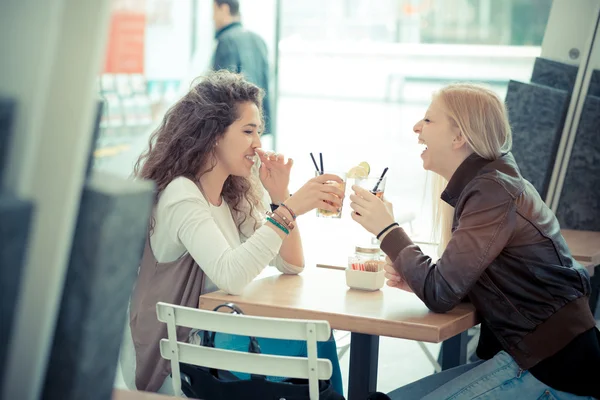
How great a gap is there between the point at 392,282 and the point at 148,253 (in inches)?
25.2

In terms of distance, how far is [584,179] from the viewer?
367cm

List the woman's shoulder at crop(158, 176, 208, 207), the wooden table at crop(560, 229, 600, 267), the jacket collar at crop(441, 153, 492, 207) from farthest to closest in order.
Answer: the wooden table at crop(560, 229, 600, 267)
the woman's shoulder at crop(158, 176, 208, 207)
the jacket collar at crop(441, 153, 492, 207)

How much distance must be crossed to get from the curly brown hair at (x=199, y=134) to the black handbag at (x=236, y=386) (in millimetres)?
519

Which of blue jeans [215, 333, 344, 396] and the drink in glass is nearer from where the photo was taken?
blue jeans [215, 333, 344, 396]

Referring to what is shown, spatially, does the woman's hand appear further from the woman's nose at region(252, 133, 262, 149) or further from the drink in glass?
the woman's nose at region(252, 133, 262, 149)

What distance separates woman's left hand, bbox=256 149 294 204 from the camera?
2.35 m

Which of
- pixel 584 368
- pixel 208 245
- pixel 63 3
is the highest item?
pixel 63 3

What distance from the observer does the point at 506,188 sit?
180cm

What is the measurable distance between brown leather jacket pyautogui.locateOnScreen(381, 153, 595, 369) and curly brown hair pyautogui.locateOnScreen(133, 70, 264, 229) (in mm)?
667

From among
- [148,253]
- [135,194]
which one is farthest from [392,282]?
[135,194]

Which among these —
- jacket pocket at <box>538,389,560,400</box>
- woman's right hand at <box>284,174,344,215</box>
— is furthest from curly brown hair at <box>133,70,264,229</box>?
jacket pocket at <box>538,389,560,400</box>

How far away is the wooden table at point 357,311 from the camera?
171cm

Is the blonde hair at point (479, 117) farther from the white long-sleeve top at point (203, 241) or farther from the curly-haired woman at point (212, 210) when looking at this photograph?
the white long-sleeve top at point (203, 241)

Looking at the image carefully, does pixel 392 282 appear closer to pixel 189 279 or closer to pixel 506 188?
pixel 506 188
